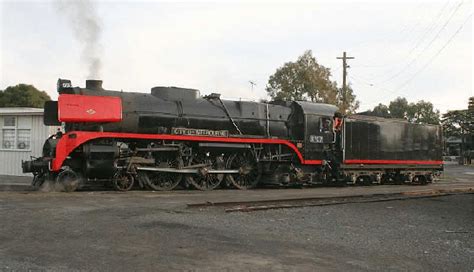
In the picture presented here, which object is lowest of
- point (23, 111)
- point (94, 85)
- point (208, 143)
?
point (208, 143)

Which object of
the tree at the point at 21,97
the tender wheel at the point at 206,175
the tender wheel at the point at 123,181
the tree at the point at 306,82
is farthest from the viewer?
the tree at the point at 21,97

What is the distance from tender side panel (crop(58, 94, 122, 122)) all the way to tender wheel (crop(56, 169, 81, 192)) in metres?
1.46

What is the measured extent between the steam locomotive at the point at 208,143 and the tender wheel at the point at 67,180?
27mm

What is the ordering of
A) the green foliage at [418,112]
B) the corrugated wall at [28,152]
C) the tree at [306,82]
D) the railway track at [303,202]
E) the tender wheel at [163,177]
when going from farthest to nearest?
the green foliage at [418,112]
the tree at [306,82]
the corrugated wall at [28,152]
the tender wheel at [163,177]
the railway track at [303,202]

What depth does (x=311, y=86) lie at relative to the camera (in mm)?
39000

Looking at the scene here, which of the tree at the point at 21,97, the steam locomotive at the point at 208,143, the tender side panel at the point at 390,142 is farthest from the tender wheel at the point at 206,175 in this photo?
the tree at the point at 21,97

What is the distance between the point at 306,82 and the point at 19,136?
80.0 ft

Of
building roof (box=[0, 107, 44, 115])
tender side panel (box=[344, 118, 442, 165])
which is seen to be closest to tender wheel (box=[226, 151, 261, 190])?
tender side panel (box=[344, 118, 442, 165])

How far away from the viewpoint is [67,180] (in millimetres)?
12977

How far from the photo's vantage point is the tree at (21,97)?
5506 centimetres

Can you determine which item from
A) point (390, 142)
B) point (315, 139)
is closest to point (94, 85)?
point (315, 139)

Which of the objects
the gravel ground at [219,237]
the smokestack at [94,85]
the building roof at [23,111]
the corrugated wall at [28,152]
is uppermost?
the smokestack at [94,85]

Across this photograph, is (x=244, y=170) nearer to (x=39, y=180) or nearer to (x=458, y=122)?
(x=39, y=180)

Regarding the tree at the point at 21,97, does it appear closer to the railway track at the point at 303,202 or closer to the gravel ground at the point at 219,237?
the gravel ground at the point at 219,237
